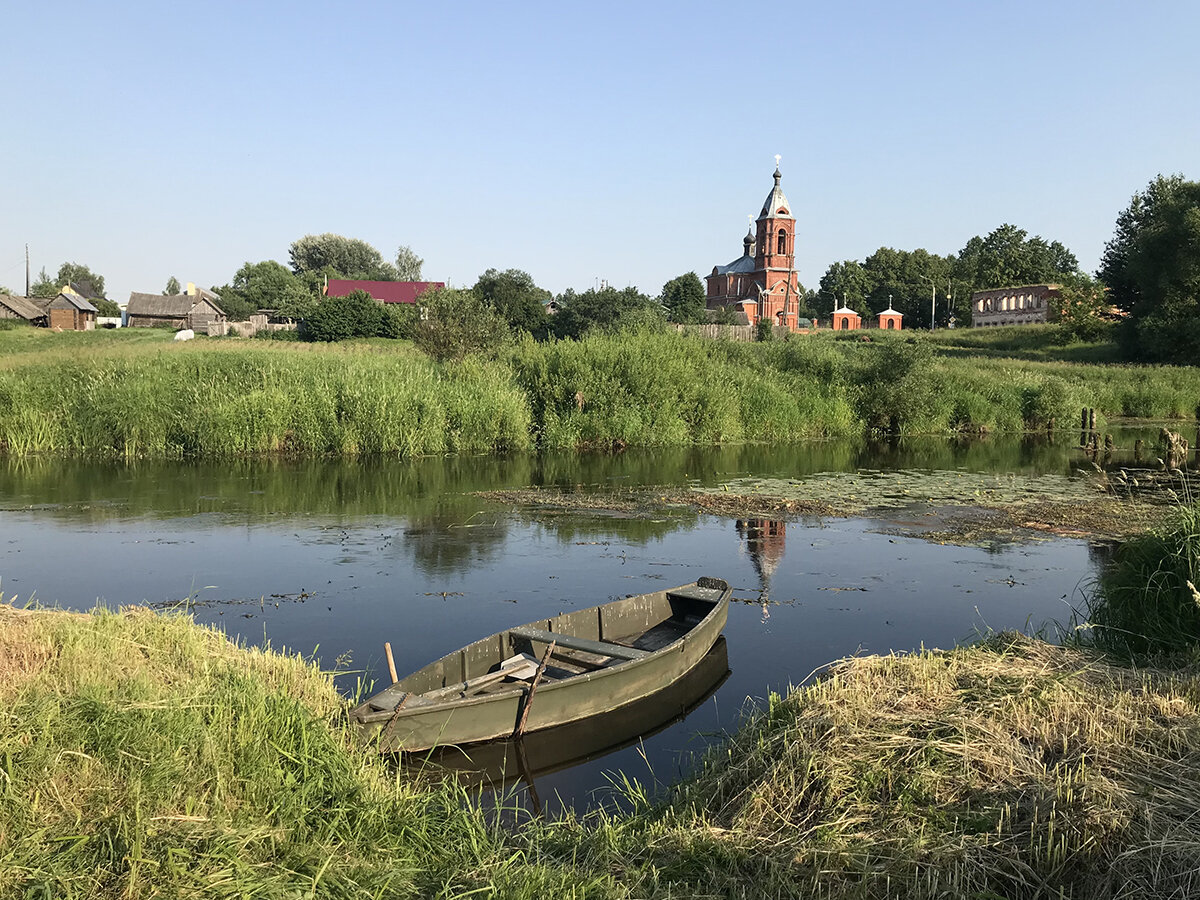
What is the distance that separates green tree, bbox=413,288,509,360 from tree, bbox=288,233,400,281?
9771 centimetres

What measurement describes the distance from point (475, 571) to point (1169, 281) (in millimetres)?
56342

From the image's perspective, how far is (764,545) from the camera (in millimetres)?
14945

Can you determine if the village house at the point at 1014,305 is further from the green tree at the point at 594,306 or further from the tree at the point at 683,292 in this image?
the green tree at the point at 594,306

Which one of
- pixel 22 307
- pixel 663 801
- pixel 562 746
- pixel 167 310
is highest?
pixel 167 310

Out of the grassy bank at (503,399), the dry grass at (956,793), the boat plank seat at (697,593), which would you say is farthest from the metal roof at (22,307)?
the dry grass at (956,793)

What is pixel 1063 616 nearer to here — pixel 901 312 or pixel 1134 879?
pixel 1134 879

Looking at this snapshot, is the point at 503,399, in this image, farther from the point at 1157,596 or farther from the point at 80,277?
the point at 80,277

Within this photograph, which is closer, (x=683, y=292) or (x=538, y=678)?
(x=538, y=678)

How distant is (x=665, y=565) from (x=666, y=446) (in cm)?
1549

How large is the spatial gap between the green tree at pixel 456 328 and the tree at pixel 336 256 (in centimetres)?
9771

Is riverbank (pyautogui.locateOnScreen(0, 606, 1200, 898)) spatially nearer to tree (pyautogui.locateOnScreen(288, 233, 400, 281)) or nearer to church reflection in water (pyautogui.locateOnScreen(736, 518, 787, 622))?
church reflection in water (pyautogui.locateOnScreen(736, 518, 787, 622))

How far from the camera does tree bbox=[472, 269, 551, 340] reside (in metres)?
69.5

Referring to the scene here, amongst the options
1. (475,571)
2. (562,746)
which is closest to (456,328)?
(475,571)

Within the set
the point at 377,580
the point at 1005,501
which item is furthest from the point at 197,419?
the point at 1005,501
